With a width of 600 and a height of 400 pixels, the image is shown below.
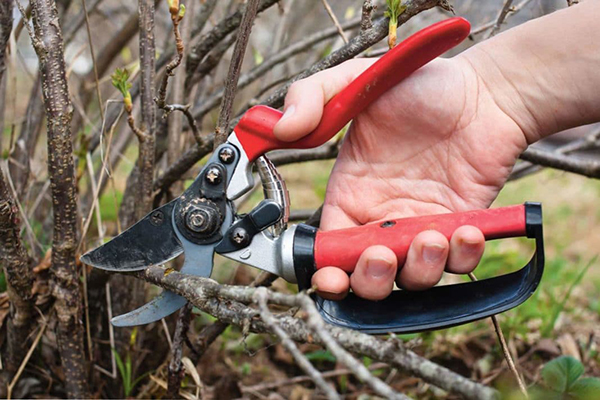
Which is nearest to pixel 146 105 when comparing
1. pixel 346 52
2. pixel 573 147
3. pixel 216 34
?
pixel 216 34

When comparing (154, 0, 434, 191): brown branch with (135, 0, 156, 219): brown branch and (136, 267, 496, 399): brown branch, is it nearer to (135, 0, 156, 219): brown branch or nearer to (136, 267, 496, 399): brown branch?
(135, 0, 156, 219): brown branch

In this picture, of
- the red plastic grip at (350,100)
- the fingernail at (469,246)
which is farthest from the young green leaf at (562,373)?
the red plastic grip at (350,100)

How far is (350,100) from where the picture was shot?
1.33 m

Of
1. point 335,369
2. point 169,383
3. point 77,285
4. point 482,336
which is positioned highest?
point 77,285

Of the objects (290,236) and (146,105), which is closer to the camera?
(290,236)

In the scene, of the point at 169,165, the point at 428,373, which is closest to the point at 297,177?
the point at 169,165

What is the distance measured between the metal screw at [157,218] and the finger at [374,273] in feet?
1.39

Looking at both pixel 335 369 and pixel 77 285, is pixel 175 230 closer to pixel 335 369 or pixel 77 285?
pixel 77 285

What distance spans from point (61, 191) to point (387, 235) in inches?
29.0

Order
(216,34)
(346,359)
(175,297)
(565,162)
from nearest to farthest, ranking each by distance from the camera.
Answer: (346,359)
(175,297)
(216,34)
(565,162)

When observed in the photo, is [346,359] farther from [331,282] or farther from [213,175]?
[213,175]

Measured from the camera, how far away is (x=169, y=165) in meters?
1.74

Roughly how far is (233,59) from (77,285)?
70 cm

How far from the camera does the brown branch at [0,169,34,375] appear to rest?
1.37 metres
